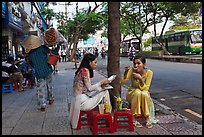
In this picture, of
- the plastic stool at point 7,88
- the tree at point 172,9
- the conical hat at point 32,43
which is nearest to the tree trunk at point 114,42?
the conical hat at point 32,43

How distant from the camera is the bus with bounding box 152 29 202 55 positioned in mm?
29328

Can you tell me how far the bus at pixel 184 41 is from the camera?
29328mm

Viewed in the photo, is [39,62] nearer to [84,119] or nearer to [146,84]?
[84,119]

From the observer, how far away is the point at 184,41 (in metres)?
30.5

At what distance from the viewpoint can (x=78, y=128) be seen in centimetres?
464

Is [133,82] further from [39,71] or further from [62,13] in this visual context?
[62,13]

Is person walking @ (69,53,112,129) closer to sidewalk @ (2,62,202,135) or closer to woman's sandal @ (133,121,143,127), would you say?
sidewalk @ (2,62,202,135)

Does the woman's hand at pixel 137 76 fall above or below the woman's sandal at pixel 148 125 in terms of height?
above

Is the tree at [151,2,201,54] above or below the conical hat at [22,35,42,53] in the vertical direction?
above

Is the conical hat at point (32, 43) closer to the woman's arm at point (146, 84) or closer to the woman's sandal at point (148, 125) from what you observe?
the woman's arm at point (146, 84)

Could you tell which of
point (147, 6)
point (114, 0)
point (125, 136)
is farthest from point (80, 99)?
point (147, 6)

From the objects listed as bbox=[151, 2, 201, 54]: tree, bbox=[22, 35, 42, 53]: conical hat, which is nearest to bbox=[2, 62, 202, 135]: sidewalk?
bbox=[22, 35, 42, 53]: conical hat

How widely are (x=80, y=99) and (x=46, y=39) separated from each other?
2.32 m

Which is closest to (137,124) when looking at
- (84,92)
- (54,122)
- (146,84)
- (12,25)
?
(146,84)
